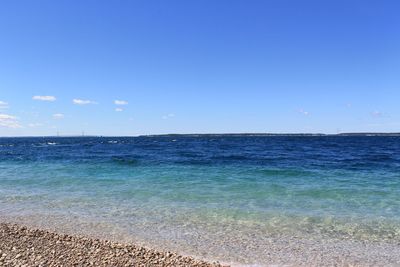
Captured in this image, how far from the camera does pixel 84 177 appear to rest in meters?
18.1

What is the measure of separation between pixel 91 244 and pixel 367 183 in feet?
40.6

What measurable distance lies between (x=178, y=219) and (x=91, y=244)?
282 cm

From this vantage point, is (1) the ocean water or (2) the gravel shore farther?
(1) the ocean water

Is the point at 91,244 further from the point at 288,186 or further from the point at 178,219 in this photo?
the point at 288,186

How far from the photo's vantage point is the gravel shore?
20.5 feet

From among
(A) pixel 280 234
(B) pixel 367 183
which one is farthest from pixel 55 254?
(B) pixel 367 183

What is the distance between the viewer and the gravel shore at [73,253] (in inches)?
246

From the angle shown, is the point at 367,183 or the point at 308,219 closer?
the point at 308,219

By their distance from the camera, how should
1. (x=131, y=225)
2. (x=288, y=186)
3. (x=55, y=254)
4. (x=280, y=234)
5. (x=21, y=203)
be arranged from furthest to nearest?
(x=288, y=186) → (x=21, y=203) → (x=131, y=225) → (x=280, y=234) → (x=55, y=254)

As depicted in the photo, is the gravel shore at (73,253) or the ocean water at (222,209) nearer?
the gravel shore at (73,253)

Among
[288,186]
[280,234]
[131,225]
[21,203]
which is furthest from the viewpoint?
[288,186]

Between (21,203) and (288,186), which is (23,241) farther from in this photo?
(288,186)

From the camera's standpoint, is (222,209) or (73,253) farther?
(222,209)

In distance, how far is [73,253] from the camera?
670cm
